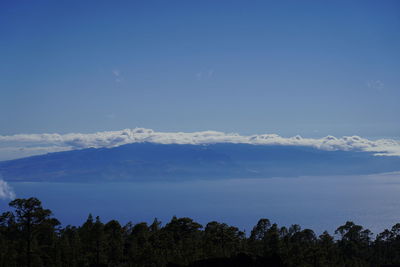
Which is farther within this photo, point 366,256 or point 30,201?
point 366,256

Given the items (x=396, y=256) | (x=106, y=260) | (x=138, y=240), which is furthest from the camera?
(x=396, y=256)

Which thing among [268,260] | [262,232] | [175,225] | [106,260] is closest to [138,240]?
[175,225]

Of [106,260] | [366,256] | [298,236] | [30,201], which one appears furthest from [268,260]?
[366,256]

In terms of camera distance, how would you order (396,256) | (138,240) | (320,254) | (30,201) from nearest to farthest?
(30,201) < (320,254) < (138,240) < (396,256)

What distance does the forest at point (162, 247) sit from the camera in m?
42.2

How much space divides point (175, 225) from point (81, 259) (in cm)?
2097

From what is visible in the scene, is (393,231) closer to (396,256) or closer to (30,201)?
(396,256)

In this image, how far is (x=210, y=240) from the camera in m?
55.4

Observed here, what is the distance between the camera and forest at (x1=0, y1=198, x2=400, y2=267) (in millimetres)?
42156

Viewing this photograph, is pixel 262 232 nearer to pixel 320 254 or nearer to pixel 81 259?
pixel 320 254

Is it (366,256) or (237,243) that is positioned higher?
(237,243)

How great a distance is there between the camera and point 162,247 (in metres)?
57.5

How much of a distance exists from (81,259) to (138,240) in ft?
52.8

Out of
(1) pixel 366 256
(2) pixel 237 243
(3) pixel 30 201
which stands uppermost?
(3) pixel 30 201
